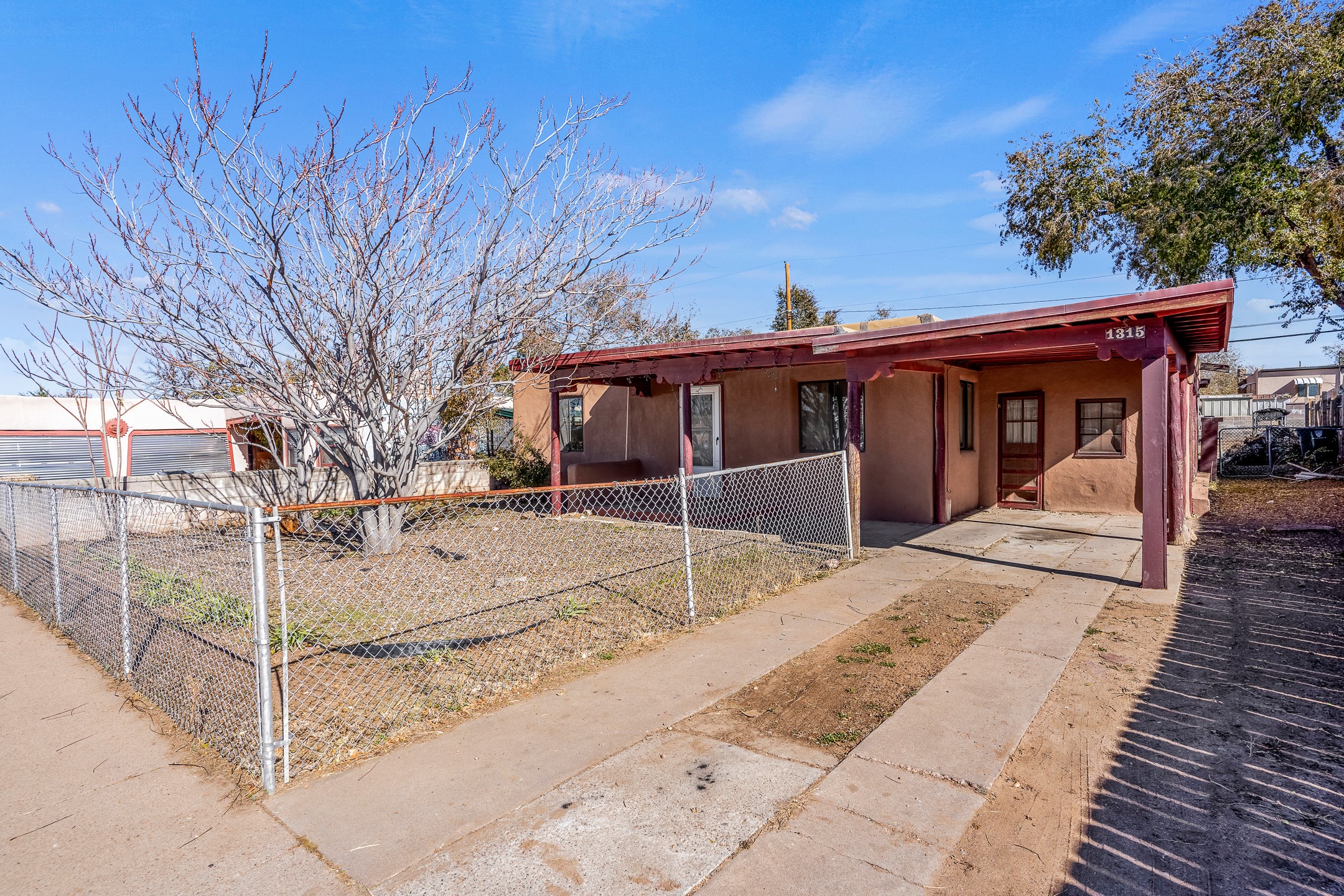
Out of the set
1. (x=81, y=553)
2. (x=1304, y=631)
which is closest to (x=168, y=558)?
(x=81, y=553)

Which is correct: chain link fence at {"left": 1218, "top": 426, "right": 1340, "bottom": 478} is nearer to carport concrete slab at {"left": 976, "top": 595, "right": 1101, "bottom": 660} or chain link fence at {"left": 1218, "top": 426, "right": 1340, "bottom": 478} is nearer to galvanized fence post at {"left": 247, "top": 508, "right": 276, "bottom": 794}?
carport concrete slab at {"left": 976, "top": 595, "right": 1101, "bottom": 660}

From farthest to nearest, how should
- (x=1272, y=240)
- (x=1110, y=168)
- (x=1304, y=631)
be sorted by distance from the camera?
(x=1110, y=168), (x=1272, y=240), (x=1304, y=631)

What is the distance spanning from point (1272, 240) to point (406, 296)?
15734 mm

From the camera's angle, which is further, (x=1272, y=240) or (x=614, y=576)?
(x=1272, y=240)

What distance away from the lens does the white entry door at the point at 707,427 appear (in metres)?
12.8

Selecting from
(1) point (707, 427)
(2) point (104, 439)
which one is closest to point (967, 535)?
(1) point (707, 427)

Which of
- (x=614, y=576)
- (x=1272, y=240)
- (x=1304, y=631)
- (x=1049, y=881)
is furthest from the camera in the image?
(x=1272, y=240)

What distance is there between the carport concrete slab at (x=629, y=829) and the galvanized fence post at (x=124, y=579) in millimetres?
3224

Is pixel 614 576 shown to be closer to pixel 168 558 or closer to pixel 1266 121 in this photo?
pixel 168 558

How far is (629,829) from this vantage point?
9.34 ft

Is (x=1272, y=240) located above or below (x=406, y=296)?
above

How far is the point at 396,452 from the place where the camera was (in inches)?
349

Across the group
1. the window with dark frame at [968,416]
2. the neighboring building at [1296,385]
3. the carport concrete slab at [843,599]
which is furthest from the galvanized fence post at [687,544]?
the neighboring building at [1296,385]

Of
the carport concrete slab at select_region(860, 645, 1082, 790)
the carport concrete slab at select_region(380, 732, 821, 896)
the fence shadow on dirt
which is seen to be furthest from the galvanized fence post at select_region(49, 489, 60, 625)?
the fence shadow on dirt
